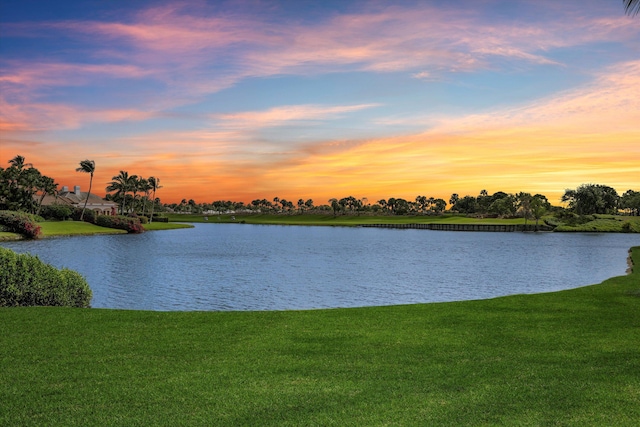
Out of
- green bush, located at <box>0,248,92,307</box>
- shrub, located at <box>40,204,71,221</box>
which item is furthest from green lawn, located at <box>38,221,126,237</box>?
green bush, located at <box>0,248,92,307</box>

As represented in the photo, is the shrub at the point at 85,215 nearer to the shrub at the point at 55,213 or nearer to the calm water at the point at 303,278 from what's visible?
the shrub at the point at 55,213

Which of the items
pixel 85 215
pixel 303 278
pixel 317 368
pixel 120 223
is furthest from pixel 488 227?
pixel 317 368

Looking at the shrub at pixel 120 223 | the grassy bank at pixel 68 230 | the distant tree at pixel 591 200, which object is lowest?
the grassy bank at pixel 68 230

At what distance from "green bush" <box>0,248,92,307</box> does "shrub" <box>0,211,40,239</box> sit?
67422mm

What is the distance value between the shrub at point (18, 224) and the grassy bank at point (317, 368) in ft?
231

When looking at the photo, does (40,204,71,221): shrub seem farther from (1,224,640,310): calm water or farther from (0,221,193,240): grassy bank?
(1,224,640,310): calm water

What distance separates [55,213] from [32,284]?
10761 centimetres

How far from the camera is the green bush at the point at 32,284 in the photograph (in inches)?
Answer: 662

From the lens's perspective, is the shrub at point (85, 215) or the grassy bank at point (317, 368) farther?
the shrub at point (85, 215)

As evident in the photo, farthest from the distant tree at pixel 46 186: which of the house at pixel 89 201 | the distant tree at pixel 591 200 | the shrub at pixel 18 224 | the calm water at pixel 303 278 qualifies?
the distant tree at pixel 591 200

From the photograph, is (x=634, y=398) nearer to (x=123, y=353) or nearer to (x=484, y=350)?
(x=484, y=350)

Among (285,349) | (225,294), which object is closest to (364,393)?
(285,349)

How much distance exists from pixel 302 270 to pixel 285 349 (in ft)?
102

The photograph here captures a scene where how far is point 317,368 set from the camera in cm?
1027
